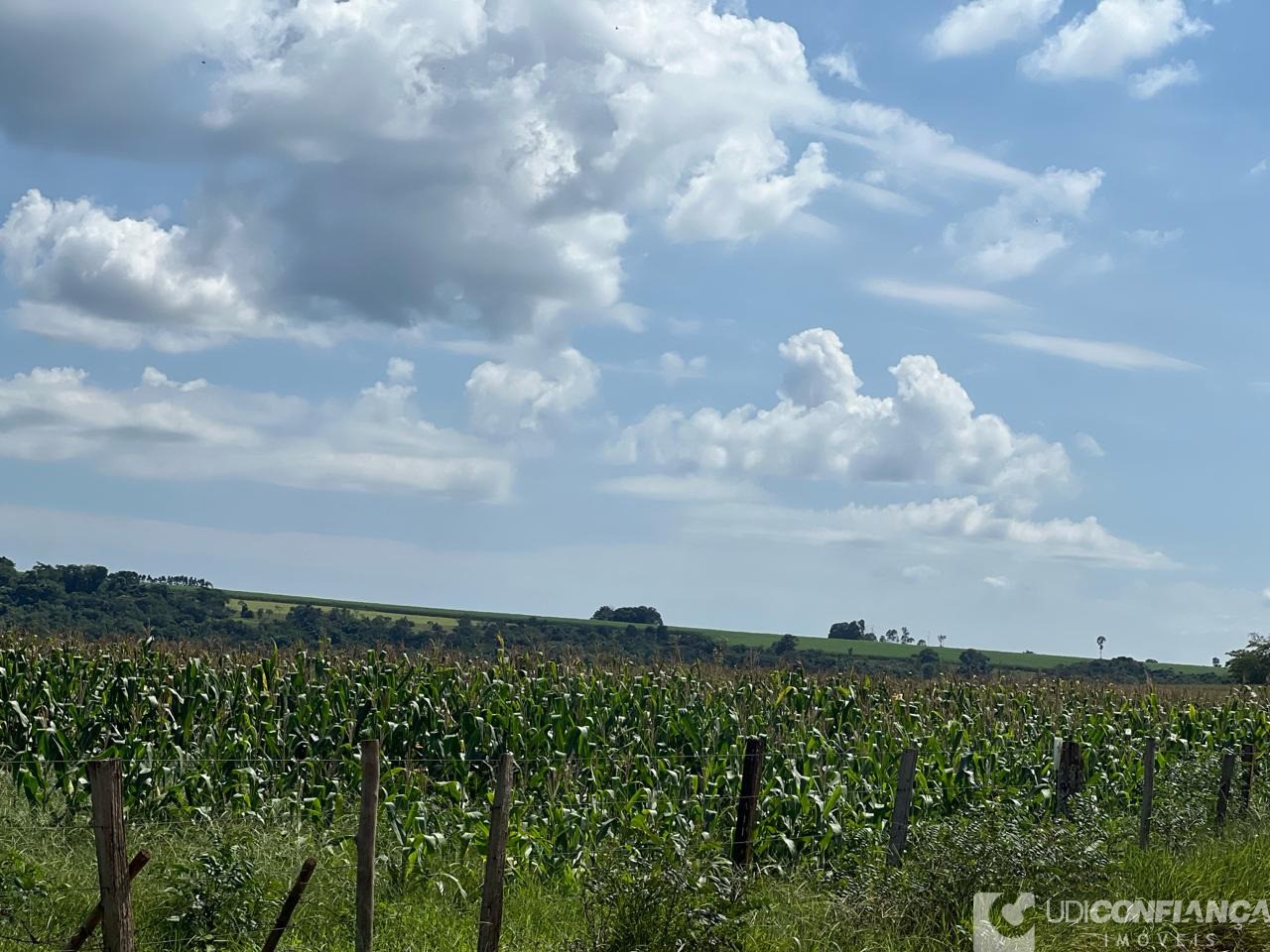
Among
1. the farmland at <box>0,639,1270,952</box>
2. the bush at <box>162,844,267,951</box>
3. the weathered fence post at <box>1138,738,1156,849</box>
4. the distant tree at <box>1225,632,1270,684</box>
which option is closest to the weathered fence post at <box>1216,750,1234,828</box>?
the farmland at <box>0,639,1270,952</box>

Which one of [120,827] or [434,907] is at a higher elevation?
[120,827]

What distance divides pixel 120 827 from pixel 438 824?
7272mm

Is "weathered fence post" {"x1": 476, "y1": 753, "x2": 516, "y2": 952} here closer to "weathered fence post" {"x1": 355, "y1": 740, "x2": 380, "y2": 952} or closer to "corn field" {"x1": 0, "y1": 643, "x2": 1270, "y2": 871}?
"weathered fence post" {"x1": 355, "y1": 740, "x2": 380, "y2": 952}

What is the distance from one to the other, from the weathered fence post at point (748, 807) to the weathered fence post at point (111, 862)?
22.3 ft

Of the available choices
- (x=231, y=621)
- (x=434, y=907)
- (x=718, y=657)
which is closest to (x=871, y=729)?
(x=718, y=657)

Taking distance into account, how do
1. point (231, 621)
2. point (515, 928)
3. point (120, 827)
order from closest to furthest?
point (120, 827) < point (515, 928) < point (231, 621)

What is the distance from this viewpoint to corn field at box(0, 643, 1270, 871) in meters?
15.6

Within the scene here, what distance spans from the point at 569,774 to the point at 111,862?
9.98 metres

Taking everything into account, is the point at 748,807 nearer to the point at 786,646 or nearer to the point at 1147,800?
the point at 1147,800

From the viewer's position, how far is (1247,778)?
63.3 ft

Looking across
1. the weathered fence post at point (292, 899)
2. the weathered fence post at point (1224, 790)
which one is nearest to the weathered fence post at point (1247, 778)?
the weathered fence post at point (1224, 790)

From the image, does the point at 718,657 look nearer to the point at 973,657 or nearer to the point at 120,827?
the point at 120,827

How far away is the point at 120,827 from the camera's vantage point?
787 cm

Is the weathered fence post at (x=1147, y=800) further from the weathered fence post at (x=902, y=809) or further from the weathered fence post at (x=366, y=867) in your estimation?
the weathered fence post at (x=366, y=867)
